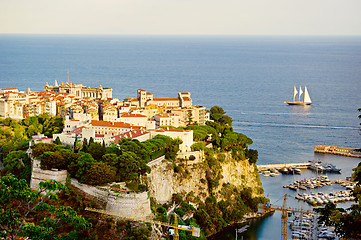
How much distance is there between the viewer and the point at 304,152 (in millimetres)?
53469

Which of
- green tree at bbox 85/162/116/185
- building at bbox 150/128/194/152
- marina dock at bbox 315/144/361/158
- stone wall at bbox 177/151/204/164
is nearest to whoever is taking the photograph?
green tree at bbox 85/162/116/185

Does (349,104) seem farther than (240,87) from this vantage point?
No

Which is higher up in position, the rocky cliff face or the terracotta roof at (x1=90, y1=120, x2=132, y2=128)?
the terracotta roof at (x1=90, y1=120, x2=132, y2=128)

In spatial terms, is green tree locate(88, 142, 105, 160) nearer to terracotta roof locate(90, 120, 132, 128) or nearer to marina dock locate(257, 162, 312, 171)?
terracotta roof locate(90, 120, 132, 128)

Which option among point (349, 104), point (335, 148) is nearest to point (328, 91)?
point (349, 104)

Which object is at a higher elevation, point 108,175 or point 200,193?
point 108,175

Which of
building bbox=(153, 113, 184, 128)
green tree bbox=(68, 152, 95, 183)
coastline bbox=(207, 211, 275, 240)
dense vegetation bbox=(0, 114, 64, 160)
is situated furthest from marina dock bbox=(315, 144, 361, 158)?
green tree bbox=(68, 152, 95, 183)

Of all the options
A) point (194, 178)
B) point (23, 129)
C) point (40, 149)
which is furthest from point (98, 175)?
point (23, 129)

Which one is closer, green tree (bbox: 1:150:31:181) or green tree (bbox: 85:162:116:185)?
green tree (bbox: 85:162:116:185)

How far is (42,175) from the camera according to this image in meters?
31.5

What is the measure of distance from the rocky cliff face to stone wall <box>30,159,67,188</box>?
4.97m

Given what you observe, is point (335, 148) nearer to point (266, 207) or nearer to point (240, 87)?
point (266, 207)

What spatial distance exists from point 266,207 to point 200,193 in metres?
4.50

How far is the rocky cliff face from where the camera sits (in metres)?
34.8
